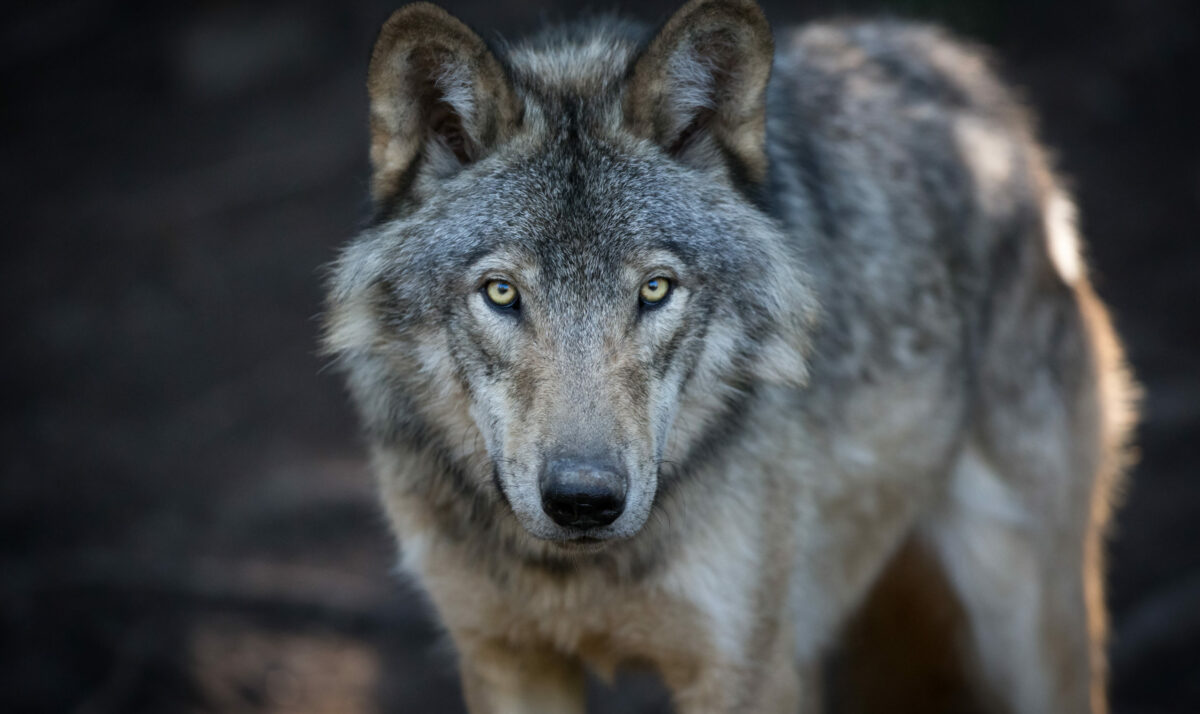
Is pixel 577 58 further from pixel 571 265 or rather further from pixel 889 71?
pixel 889 71

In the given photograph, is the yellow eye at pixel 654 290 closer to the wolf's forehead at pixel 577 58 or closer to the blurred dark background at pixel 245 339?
the wolf's forehead at pixel 577 58

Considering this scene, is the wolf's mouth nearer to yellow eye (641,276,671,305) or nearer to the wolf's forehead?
yellow eye (641,276,671,305)

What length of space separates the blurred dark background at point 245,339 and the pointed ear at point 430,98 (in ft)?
1.26

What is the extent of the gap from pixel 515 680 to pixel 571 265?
4.47 ft

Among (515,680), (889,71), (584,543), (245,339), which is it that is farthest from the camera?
(245,339)

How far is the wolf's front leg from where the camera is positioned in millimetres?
3256

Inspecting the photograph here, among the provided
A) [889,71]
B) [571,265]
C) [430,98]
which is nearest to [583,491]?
[571,265]

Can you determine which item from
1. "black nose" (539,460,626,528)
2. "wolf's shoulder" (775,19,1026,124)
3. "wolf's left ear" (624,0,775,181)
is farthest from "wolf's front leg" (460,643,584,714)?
"wolf's shoulder" (775,19,1026,124)

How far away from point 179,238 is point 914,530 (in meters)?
6.05

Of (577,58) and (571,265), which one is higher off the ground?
(577,58)

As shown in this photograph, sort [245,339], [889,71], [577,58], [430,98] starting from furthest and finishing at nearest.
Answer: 1. [245,339]
2. [889,71]
3. [577,58]
4. [430,98]

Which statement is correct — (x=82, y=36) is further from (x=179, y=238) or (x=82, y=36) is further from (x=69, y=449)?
(x=69, y=449)

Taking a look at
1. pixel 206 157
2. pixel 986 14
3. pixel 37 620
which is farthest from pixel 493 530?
pixel 206 157

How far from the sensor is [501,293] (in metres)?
2.63
